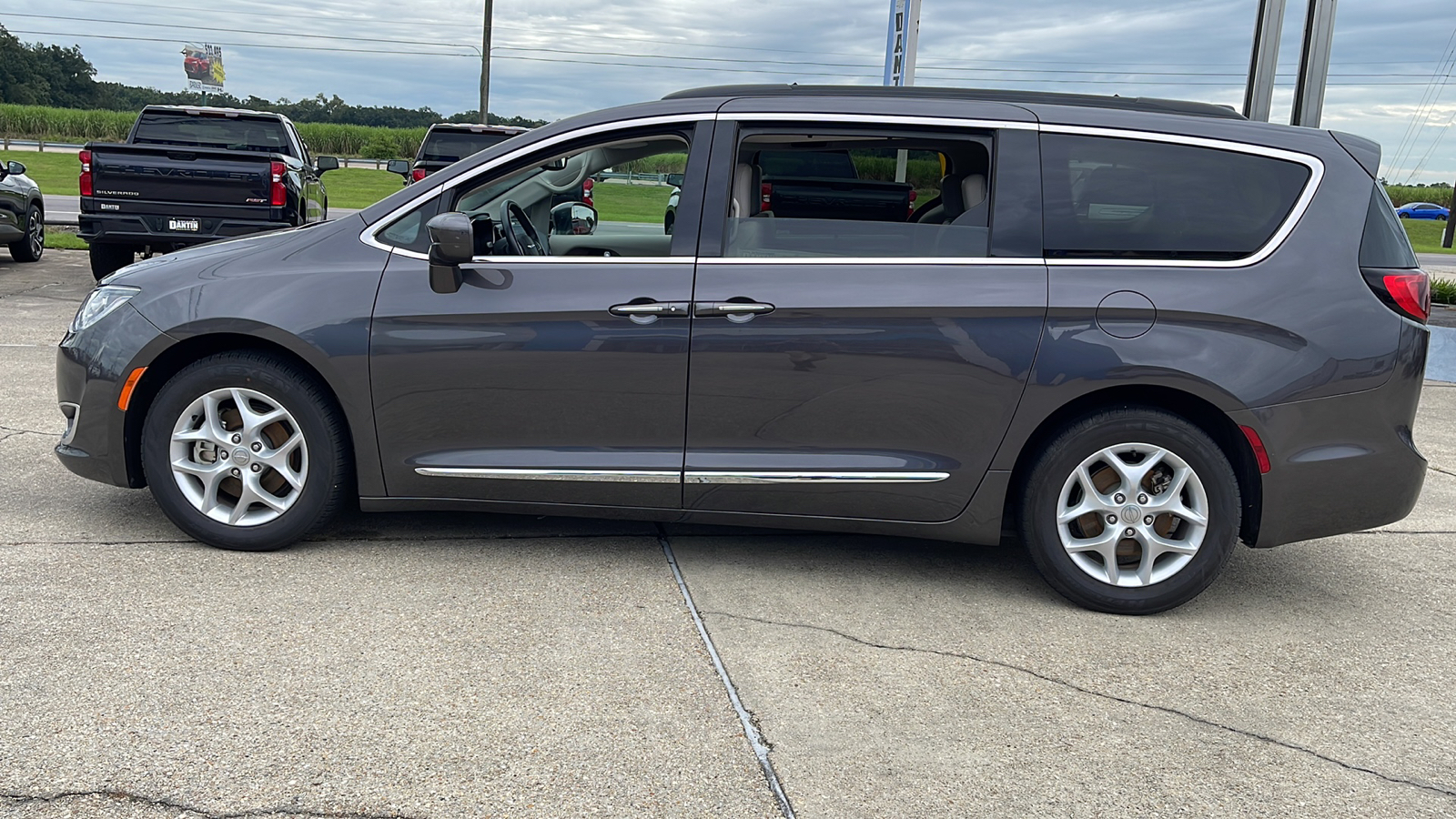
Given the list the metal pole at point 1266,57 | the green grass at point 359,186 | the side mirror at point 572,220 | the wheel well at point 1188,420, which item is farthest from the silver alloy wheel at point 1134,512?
the green grass at point 359,186

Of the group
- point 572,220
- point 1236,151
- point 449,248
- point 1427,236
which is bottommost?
point 449,248

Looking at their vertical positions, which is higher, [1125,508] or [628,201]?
[628,201]

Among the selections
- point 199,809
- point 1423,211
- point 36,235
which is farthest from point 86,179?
point 1423,211

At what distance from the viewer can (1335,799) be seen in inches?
119

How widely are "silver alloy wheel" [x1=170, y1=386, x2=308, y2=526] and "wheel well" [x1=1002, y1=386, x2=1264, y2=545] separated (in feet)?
8.73

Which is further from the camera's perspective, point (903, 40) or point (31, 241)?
point (31, 241)

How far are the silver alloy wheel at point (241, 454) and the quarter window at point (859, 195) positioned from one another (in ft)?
5.85

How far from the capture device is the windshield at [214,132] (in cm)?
1350

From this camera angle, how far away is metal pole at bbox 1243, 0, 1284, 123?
10109 mm

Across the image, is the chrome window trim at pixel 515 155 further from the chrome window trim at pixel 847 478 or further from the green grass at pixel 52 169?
the green grass at pixel 52 169

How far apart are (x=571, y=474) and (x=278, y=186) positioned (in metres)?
8.55

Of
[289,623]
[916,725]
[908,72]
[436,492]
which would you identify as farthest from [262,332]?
[908,72]

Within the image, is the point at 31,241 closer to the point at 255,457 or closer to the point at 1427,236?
the point at 255,457

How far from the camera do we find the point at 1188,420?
425cm
